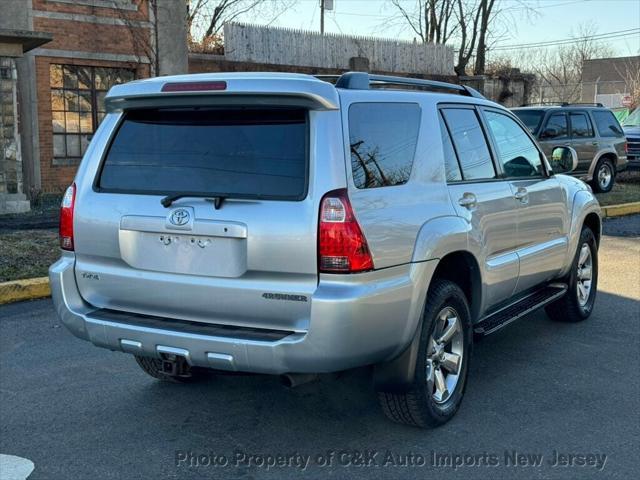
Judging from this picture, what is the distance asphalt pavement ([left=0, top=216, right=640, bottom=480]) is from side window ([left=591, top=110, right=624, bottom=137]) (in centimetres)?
1154

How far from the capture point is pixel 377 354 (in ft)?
11.7

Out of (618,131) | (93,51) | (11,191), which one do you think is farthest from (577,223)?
(93,51)

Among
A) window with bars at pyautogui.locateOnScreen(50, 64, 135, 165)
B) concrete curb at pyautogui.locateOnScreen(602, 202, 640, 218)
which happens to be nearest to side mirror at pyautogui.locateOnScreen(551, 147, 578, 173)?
concrete curb at pyautogui.locateOnScreen(602, 202, 640, 218)

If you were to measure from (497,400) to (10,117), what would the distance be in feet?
32.2

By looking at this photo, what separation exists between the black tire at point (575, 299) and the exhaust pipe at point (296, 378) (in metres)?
3.27

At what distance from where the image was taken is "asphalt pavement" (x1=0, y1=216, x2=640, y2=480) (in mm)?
3736

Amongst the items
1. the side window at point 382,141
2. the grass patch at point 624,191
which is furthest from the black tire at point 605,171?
the side window at point 382,141

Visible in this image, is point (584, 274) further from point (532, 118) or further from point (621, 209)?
point (532, 118)

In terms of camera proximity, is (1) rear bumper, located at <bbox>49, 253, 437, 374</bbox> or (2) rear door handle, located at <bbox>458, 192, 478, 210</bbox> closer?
(1) rear bumper, located at <bbox>49, 253, 437, 374</bbox>

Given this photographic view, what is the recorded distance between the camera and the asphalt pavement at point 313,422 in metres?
3.74

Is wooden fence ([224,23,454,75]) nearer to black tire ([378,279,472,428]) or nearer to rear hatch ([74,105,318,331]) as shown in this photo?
rear hatch ([74,105,318,331])

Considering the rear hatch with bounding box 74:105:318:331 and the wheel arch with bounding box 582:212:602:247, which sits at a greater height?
the rear hatch with bounding box 74:105:318:331

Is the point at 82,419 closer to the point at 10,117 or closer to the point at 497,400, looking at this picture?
the point at 497,400

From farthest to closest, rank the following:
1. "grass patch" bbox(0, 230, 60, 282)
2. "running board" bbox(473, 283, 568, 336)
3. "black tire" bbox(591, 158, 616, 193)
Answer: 1. "black tire" bbox(591, 158, 616, 193)
2. "grass patch" bbox(0, 230, 60, 282)
3. "running board" bbox(473, 283, 568, 336)
